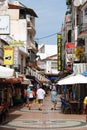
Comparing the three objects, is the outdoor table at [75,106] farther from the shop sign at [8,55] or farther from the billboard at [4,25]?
the shop sign at [8,55]

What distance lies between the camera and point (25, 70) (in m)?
56.9

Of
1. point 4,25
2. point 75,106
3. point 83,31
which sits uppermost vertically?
point 83,31

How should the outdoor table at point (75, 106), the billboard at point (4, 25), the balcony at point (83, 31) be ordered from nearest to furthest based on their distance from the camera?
1. the billboard at point (4, 25)
2. the outdoor table at point (75, 106)
3. the balcony at point (83, 31)

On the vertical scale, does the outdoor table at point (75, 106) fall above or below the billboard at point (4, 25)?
below

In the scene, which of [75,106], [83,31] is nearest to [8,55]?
[83,31]

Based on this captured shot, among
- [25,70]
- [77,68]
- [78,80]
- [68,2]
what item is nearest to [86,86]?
[77,68]

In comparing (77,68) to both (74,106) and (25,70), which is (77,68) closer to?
(74,106)

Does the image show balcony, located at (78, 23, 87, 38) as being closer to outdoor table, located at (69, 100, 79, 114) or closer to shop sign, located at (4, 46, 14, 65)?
shop sign, located at (4, 46, 14, 65)

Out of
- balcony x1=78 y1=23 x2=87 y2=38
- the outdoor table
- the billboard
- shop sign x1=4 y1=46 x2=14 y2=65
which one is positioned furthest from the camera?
balcony x1=78 y1=23 x2=87 y2=38

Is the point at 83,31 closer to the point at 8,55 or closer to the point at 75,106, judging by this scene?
the point at 8,55

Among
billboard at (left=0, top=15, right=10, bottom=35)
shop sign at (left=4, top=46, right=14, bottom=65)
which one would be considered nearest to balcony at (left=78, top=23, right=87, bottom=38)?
shop sign at (left=4, top=46, right=14, bottom=65)

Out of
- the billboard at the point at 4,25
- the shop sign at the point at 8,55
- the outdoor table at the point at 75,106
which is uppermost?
the billboard at the point at 4,25

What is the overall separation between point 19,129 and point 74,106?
1001 cm

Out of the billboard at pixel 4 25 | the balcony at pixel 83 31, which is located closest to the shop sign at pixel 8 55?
the balcony at pixel 83 31
